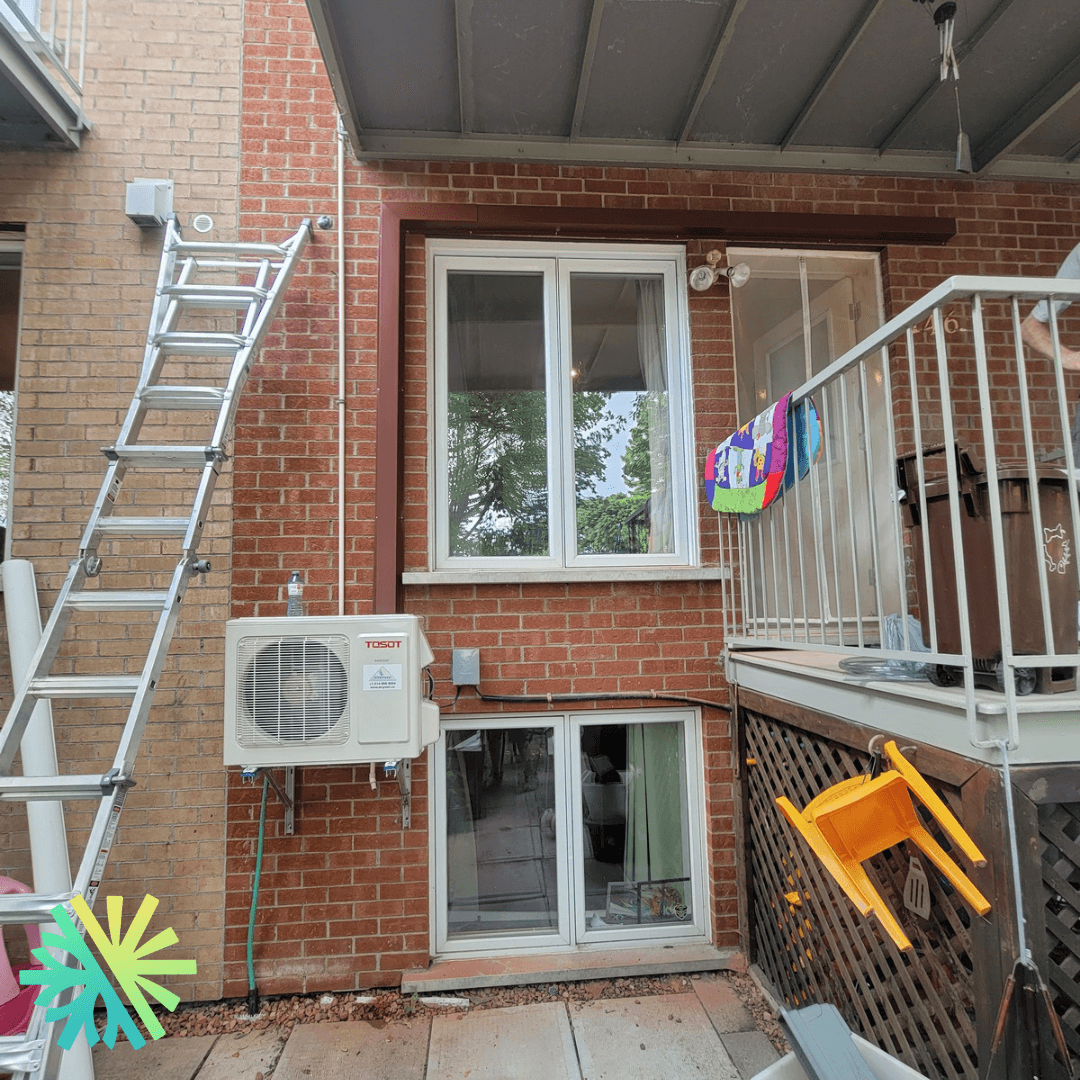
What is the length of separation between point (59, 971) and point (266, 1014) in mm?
1759

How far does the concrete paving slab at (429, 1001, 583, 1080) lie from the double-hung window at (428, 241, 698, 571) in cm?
177

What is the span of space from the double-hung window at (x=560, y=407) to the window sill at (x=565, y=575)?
10cm

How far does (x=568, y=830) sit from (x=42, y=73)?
374 cm

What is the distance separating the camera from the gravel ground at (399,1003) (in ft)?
9.22

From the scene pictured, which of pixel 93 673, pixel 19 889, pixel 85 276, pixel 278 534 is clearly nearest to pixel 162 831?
pixel 19 889

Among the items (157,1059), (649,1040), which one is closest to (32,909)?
(157,1059)

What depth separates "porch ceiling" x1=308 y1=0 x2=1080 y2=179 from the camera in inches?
107

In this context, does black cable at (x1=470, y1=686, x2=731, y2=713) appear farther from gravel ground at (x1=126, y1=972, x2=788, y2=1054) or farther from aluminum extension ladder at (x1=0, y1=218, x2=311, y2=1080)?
aluminum extension ladder at (x1=0, y1=218, x2=311, y2=1080)

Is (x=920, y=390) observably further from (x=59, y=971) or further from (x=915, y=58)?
→ (x=59, y=971)

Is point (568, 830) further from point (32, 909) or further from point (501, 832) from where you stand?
point (32, 909)

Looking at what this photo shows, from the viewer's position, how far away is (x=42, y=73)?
2.86 metres

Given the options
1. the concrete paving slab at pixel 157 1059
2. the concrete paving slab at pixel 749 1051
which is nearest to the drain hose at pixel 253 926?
the concrete paving slab at pixel 157 1059

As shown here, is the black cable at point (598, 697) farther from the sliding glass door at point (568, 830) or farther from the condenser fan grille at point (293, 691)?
the condenser fan grille at point (293, 691)

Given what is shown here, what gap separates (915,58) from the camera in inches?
114
